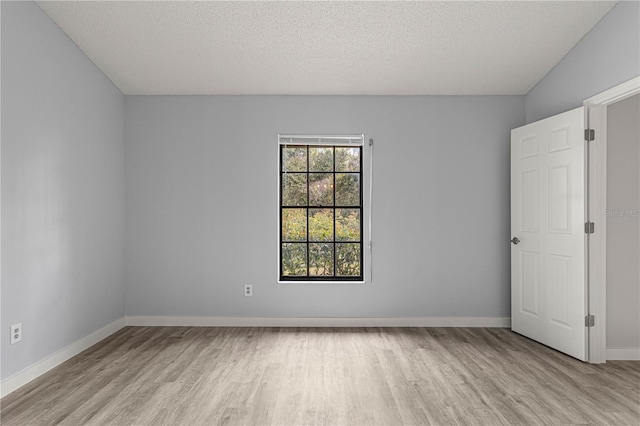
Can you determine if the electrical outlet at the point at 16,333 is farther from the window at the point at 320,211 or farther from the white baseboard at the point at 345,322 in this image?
the window at the point at 320,211

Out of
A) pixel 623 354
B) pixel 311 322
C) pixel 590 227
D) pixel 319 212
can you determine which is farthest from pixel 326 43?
pixel 623 354

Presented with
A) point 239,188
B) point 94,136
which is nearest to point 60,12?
point 94,136

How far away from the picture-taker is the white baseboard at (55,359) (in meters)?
3.26

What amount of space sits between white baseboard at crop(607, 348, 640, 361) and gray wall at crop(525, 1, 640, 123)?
2.19 metres

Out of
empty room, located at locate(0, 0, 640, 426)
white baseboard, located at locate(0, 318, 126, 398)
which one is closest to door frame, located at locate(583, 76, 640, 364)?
empty room, located at locate(0, 0, 640, 426)

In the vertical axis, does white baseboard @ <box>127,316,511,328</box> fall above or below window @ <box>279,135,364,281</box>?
below

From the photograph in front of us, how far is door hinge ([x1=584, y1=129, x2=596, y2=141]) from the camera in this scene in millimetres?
3918

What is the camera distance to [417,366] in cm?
380

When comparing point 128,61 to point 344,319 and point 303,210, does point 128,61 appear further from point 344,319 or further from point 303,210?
point 344,319

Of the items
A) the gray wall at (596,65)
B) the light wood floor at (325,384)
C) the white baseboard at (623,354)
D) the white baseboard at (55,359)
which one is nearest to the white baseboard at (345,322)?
the light wood floor at (325,384)

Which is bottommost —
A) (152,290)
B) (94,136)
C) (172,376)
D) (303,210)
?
(172,376)

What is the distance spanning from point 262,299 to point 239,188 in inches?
49.4

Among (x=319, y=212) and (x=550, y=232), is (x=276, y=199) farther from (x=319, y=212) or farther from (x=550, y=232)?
(x=550, y=232)

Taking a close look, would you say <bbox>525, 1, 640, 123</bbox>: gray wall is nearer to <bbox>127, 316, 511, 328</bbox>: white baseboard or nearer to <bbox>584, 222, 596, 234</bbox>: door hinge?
<bbox>584, 222, 596, 234</bbox>: door hinge
